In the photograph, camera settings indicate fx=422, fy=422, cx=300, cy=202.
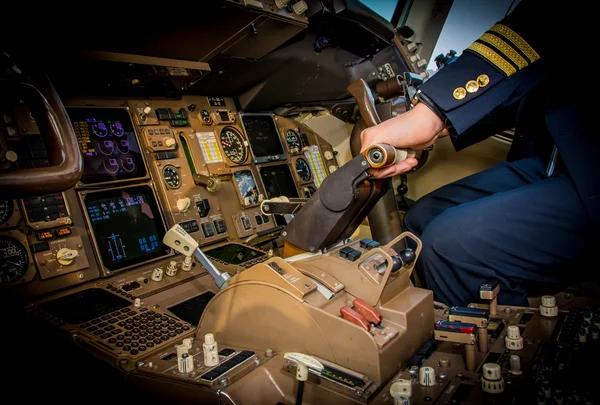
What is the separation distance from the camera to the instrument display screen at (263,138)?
3.18m

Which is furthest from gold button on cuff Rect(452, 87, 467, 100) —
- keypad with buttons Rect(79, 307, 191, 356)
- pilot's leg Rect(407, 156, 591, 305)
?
keypad with buttons Rect(79, 307, 191, 356)

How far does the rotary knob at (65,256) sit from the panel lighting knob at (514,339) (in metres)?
1.84

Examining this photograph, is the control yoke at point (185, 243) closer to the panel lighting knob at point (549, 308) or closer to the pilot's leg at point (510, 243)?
the pilot's leg at point (510, 243)

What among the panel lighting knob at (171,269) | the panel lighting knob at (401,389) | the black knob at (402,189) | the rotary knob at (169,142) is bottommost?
the panel lighting knob at (401,389)

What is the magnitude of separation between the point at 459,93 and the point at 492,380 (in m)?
0.98

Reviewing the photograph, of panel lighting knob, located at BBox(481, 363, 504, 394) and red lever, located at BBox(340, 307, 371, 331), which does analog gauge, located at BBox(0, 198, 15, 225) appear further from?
panel lighting knob, located at BBox(481, 363, 504, 394)

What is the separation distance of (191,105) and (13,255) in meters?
1.44

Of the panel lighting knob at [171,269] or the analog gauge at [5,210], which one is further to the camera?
the panel lighting knob at [171,269]

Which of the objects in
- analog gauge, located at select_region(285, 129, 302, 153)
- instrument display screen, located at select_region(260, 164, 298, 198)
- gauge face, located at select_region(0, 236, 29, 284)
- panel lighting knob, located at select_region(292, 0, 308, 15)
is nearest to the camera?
gauge face, located at select_region(0, 236, 29, 284)

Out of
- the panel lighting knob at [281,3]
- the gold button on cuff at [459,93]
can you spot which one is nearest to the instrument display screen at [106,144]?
the panel lighting knob at [281,3]

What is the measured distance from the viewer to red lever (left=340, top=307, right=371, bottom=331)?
1.22 metres

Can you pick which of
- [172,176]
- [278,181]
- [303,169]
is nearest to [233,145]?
[278,181]

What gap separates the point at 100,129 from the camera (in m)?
2.37

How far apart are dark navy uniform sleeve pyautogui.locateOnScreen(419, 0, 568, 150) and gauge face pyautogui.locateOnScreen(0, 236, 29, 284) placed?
72.0 inches
